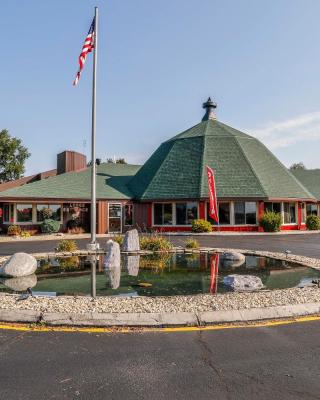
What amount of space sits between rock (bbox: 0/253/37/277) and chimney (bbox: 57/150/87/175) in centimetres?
2416

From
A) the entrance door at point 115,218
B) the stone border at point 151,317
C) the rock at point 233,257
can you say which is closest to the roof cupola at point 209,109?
the entrance door at point 115,218

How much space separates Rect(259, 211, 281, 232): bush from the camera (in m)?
29.5

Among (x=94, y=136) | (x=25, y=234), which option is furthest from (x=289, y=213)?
(x=25, y=234)

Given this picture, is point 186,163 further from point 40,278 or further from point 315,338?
point 315,338

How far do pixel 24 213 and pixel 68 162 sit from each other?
8144 mm

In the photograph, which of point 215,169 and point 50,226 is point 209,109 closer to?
point 215,169

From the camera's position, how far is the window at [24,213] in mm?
27922

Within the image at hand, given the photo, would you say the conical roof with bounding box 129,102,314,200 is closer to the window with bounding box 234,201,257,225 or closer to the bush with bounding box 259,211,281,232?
the window with bounding box 234,201,257,225

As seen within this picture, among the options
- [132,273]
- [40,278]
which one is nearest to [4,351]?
[40,278]

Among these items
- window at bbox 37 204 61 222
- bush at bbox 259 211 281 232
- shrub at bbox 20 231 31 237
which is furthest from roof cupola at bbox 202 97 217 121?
shrub at bbox 20 231 31 237

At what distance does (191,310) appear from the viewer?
21.4ft

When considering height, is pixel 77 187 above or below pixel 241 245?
above

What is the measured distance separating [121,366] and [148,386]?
0.60 meters

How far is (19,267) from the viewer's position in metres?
10.9
